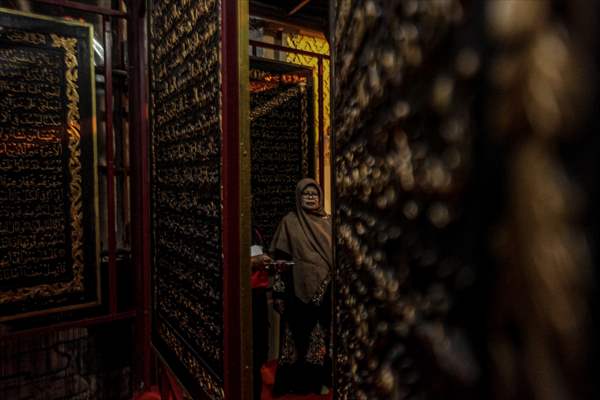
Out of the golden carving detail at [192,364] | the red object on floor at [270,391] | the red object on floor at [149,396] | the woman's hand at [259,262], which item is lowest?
the red object on floor at [270,391]

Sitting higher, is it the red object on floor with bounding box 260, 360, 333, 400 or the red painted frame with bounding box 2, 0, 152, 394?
the red painted frame with bounding box 2, 0, 152, 394

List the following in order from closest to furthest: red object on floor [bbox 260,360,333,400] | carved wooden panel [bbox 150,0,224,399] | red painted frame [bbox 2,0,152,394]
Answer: carved wooden panel [bbox 150,0,224,399], red painted frame [bbox 2,0,152,394], red object on floor [bbox 260,360,333,400]

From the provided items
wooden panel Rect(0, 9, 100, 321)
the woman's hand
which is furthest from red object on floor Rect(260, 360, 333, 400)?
wooden panel Rect(0, 9, 100, 321)

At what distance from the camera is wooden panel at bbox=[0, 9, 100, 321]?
1892 millimetres

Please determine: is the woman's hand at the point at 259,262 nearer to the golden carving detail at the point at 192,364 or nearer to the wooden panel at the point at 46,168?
the golden carving detail at the point at 192,364

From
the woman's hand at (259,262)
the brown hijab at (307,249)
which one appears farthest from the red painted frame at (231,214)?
the brown hijab at (307,249)

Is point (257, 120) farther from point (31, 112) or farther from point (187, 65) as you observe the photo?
point (187, 65)

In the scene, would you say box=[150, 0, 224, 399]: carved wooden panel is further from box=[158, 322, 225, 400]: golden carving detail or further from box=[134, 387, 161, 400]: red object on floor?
box=[134, 387, 161, 400]: red object on floor

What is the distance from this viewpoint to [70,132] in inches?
79.4

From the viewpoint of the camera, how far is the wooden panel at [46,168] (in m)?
1.89

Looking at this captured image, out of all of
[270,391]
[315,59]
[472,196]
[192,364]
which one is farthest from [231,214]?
[315,59]

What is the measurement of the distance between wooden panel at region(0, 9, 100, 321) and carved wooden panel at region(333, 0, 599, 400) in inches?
74.9

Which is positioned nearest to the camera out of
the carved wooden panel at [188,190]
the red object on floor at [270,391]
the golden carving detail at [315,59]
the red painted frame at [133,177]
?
the carved wooden panel at [188,190]

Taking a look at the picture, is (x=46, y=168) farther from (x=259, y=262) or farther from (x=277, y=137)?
(x=277, y=137)
